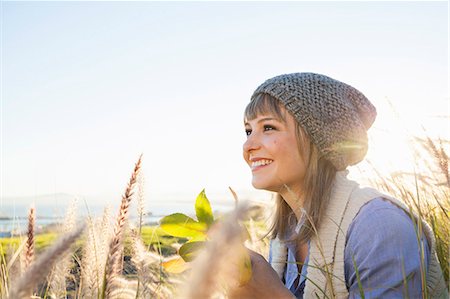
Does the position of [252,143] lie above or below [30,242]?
above

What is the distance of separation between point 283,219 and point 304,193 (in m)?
0.58

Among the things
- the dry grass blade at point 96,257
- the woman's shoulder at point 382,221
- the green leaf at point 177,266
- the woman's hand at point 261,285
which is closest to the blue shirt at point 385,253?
the woman's shoulder at point 382,221

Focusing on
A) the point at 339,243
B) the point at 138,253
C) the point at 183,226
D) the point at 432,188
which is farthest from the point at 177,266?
the point at 432,188

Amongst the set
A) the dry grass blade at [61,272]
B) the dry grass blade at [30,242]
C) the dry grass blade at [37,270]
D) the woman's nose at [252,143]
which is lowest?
the dry grass blade at [61,272]

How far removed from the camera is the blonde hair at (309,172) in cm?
264

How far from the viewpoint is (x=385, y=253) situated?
200 cm

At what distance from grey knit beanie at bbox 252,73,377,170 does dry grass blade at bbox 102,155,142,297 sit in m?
1.79

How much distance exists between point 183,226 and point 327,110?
173cm

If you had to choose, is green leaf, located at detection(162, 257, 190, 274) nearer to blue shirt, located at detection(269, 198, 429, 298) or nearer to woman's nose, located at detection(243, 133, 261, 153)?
blue shirt, located at detection(269, 198, 429, 298)

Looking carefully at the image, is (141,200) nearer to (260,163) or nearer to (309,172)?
(260,163)

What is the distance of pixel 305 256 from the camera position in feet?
9.50

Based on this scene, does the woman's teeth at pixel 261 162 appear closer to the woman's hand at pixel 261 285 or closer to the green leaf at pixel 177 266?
the woman's hand at pixel 261 285

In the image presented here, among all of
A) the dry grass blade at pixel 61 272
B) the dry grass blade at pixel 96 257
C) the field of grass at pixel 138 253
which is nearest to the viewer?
the field of grass at pixel 138 253

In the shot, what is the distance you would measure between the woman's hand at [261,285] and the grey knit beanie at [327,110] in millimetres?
1032
